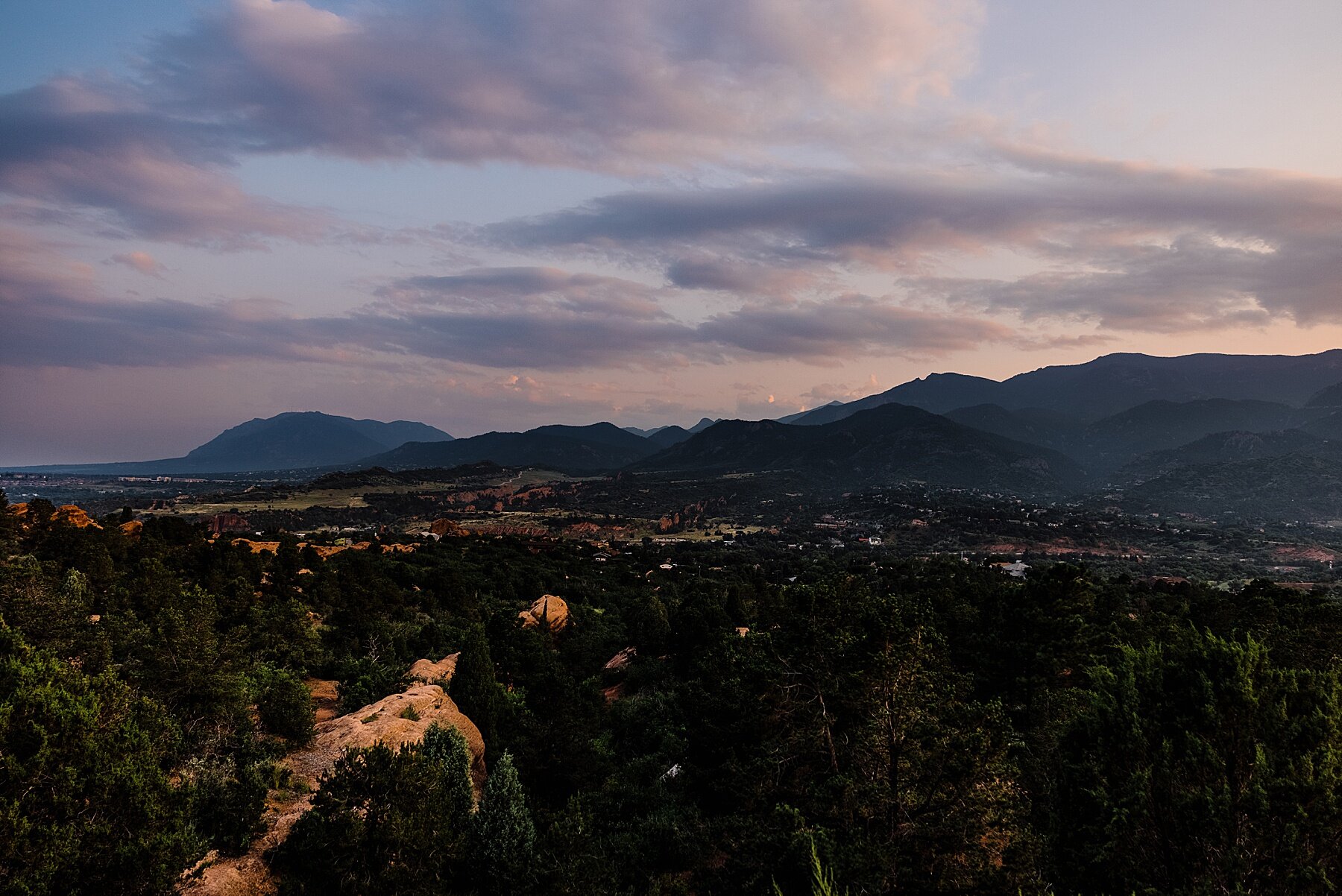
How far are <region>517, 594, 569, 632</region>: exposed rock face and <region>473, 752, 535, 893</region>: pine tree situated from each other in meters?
31.1

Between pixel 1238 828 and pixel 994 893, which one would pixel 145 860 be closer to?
pixel 994 893

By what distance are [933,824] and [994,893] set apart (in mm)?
1837

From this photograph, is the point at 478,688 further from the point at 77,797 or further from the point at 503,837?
the point at 77,797

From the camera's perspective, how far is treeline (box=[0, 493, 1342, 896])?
41.3ft

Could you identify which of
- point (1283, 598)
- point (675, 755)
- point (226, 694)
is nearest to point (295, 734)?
point (226, 694)

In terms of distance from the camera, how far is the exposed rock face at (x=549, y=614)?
50.4m

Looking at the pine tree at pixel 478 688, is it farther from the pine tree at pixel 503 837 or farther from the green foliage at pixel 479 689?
the pine tree at pixel 503 837

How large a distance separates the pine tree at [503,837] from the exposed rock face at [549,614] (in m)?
31.1

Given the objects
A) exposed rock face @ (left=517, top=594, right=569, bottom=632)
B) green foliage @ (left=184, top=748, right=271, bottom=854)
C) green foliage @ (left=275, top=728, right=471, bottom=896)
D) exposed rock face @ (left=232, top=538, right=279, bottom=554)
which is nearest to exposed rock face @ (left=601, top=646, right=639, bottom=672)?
exposed rock face @ (left=517, top=594, right=569, bottom=632)

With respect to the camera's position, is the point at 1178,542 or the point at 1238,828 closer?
the point at 1238,828

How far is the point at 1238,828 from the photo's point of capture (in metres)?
13.0

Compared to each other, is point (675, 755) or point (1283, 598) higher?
point (1283, 598)

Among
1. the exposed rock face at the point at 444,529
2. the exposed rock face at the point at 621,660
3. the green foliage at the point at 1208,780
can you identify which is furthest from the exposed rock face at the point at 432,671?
the exposed rock face at the point at 444,529

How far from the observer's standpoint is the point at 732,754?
23531 mm
